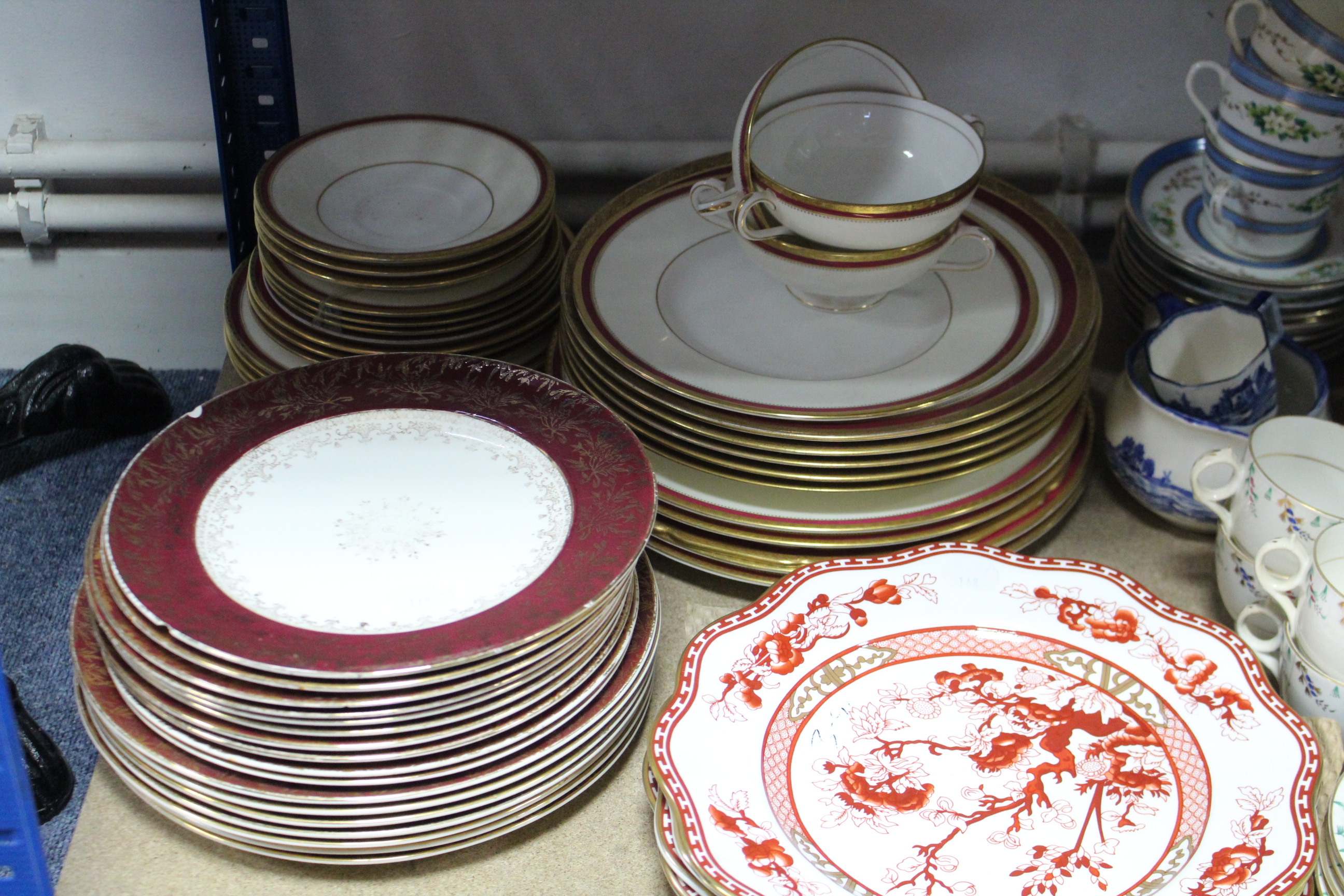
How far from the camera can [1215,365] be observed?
1080 millimetres

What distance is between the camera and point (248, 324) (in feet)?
3.67

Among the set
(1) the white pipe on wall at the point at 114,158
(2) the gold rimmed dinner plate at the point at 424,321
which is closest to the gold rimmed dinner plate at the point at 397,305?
→ (2) the gold rimmed dinner plate at the point at 424,321

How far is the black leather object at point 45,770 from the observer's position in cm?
105

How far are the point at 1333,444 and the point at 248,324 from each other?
0.87 meters

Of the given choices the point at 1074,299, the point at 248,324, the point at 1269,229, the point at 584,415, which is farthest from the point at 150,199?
the point at 1269,229

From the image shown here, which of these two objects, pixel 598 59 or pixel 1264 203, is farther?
pixel 598 59

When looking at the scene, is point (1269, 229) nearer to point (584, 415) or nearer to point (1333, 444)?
point (1333, 444)

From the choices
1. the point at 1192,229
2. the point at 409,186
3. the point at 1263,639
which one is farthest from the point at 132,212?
the point at 1263,639

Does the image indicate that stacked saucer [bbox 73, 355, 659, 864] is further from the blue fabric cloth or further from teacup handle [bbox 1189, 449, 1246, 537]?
the blue fabric cloth

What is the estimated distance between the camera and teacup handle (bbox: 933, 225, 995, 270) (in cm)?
95

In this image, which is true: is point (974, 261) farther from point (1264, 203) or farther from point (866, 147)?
point (1264, 203)

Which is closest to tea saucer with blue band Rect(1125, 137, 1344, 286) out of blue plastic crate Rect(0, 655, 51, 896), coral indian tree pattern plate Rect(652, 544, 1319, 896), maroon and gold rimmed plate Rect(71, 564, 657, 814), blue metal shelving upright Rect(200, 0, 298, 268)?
coral indian tree pattern plate Rect(652, 544, 1319, 896)

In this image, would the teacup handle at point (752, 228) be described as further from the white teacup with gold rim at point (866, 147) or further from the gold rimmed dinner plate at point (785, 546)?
the gold rimmed dinner plate at point (785, 546)

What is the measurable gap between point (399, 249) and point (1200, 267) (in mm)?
679
